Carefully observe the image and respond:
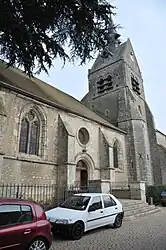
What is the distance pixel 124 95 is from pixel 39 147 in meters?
13.9

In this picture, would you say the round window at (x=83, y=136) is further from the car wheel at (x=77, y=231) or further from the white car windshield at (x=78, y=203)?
the car wheel at (x=77, y=231)

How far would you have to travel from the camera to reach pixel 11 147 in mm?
11023

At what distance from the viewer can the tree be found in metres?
6.34

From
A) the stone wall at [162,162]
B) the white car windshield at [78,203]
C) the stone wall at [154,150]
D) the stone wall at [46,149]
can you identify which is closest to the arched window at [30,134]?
the stone wall at [46,149]

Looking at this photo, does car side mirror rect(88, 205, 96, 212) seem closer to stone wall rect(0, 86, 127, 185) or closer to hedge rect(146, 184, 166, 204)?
stone wall rect(0, 86, 127, 185)

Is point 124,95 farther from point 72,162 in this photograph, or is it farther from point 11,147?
point 11,147

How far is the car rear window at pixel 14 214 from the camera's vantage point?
154 inches

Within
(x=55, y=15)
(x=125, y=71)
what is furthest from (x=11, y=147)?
(x=125, y=71)

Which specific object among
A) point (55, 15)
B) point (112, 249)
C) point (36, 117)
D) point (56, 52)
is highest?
point (55, 15)

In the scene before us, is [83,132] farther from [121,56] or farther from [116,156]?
[121,56]

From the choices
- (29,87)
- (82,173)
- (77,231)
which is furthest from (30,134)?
(77,231)

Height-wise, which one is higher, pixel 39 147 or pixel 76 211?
pixel 39 147

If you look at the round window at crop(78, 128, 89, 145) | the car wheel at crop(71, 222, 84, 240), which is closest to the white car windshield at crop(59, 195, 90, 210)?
the car wheel at crop(71, 222, 84, 240)

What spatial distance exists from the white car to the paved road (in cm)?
29
